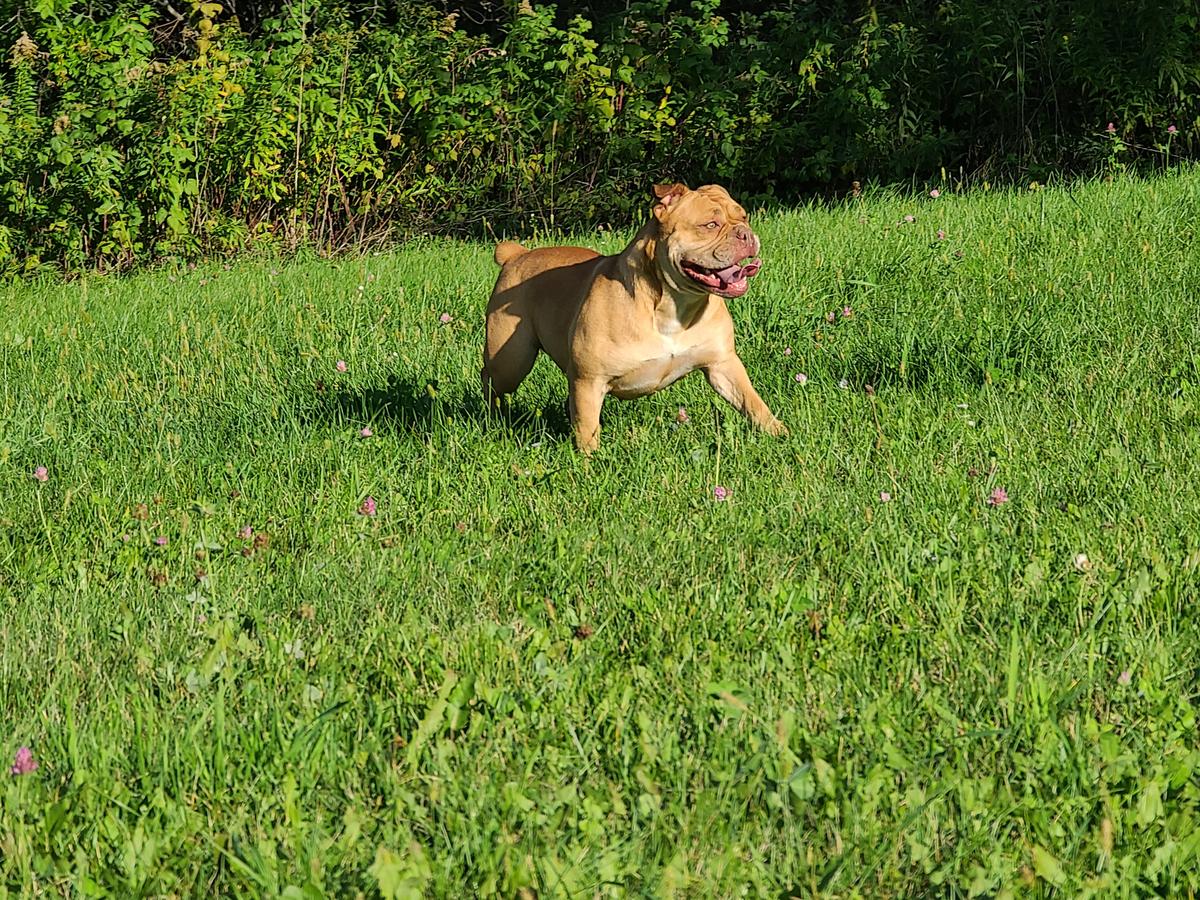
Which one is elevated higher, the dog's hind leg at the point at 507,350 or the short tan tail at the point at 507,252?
the short tan tail at the point at 507,252

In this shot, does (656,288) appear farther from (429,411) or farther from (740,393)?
(429,411)

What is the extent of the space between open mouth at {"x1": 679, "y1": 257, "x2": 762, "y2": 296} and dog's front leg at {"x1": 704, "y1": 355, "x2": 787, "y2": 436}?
0.41 metres

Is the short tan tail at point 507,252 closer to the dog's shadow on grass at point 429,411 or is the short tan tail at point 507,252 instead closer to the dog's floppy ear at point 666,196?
the dog's shadow on grass at point 429,411

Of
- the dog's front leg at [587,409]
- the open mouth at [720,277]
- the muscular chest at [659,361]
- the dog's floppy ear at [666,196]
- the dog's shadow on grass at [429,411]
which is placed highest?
the dog's floppy ear at [666,196]

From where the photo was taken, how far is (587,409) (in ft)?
16.1

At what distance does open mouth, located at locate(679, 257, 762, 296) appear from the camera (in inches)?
182

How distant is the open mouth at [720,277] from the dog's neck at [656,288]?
0.15m

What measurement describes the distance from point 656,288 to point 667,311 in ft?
0.30

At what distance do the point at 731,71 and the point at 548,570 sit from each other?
9704 mm

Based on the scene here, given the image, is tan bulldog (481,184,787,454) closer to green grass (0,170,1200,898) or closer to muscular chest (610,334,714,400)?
muscular chest (610,334,714,400)

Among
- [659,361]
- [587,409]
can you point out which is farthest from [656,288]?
[587,409]

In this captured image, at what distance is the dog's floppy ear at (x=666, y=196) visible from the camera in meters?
4.82

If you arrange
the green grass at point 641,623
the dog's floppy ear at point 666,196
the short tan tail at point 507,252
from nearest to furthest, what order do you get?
the green grass at point 641,623
the dog's floppy ear at point 666,196
the short tan tail at point 507,252

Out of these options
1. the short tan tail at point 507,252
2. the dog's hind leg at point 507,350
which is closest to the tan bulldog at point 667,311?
the dog's hind leg at point 507,350
